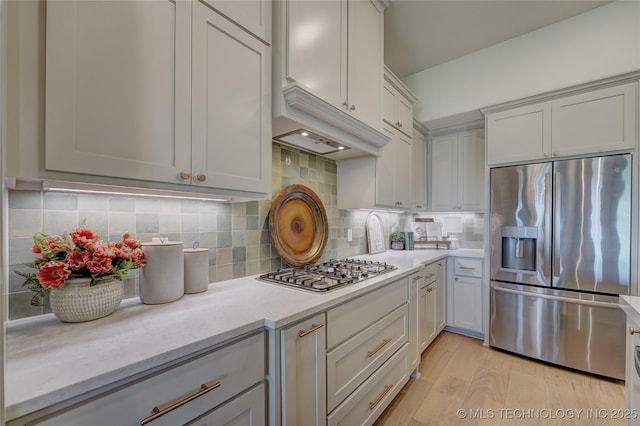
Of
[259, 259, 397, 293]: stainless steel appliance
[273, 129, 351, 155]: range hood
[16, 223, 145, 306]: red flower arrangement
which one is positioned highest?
[273, 129, 351, 155]: range hood

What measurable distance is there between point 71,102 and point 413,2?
2532 mm

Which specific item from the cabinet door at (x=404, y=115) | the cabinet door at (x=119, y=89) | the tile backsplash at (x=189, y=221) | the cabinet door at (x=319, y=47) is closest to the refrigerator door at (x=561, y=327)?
the tile backsplash at (x=189, y=221)

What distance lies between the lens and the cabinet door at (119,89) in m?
0.76

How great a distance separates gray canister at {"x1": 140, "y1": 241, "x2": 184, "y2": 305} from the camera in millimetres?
1085

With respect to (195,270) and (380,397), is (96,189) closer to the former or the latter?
(195,270)

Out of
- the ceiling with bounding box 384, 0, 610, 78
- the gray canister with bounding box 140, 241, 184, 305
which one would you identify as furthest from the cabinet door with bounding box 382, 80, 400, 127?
the gray canister with bounding box 140, 241, 184, 305

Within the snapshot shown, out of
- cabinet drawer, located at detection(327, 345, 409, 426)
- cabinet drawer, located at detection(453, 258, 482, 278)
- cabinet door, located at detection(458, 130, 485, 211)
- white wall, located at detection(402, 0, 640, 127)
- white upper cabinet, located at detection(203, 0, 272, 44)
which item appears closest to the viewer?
white upper cabinet, located at detection(203, 0, 272, 44)

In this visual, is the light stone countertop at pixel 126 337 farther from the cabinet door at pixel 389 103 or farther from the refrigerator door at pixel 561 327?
the refrigerator door at pixel 561 327

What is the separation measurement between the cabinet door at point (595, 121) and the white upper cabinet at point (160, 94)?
98.3 inches

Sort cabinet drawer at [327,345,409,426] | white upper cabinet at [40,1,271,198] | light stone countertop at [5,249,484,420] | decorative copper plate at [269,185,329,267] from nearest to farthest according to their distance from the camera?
1. light stone countertop at [5,249,484,420]
2. white upper cabinet at [40,1,271,198]
3. cabinet drawer at [327,345,409,426]
4. decorative copper plate at [269,185,329,267]

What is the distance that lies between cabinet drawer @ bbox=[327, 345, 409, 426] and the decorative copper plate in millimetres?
834

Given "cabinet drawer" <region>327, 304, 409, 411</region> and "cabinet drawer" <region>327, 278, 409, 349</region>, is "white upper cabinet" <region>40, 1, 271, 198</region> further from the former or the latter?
"cabinet drawer" <region>327, 304, 409, 411</region>

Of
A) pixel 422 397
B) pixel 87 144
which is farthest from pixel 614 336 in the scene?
pixel 87 144

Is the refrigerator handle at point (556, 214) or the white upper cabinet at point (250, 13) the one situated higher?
the white upper cabinet at point (250, 13)
